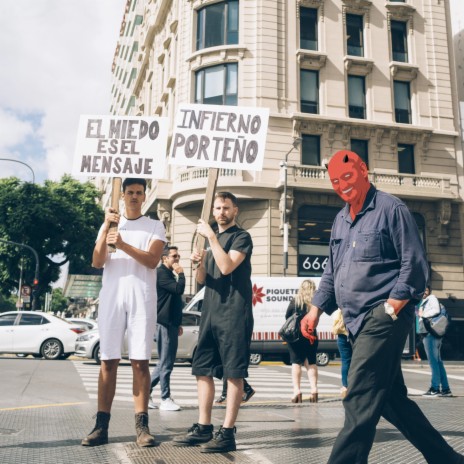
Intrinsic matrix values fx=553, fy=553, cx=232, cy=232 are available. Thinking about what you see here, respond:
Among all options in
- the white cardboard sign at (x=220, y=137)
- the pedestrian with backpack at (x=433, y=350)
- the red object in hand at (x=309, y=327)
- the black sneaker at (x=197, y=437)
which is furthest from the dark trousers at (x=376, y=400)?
the pedestrian with backpack at (x=433, y=350)

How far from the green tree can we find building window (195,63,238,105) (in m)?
17.0

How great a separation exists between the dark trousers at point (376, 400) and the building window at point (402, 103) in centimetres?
2569

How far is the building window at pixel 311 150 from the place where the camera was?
84.3 feet

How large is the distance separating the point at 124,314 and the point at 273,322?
13.2m

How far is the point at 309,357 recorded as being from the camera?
8.52 m

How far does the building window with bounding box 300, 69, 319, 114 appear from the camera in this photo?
26.2 m

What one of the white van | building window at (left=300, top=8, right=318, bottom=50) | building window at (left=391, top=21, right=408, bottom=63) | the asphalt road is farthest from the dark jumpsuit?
building window at (left=391, top=21, right=408, bottom=63)

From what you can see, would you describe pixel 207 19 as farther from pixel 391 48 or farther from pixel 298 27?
pixel 391 48

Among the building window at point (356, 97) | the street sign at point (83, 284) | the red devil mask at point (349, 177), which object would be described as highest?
the building window at point (356, 97)

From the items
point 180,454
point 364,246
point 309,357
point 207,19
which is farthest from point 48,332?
point 207,19

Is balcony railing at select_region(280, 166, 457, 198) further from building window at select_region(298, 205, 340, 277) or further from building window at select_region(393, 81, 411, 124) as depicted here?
building window at select_region(393, 81, 411, 124)

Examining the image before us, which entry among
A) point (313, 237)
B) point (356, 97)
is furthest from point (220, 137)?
point (356, 97)

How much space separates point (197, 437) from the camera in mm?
4402

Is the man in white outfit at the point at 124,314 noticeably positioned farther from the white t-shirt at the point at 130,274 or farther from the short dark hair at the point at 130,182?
the short dark hair at the point at 130,182
